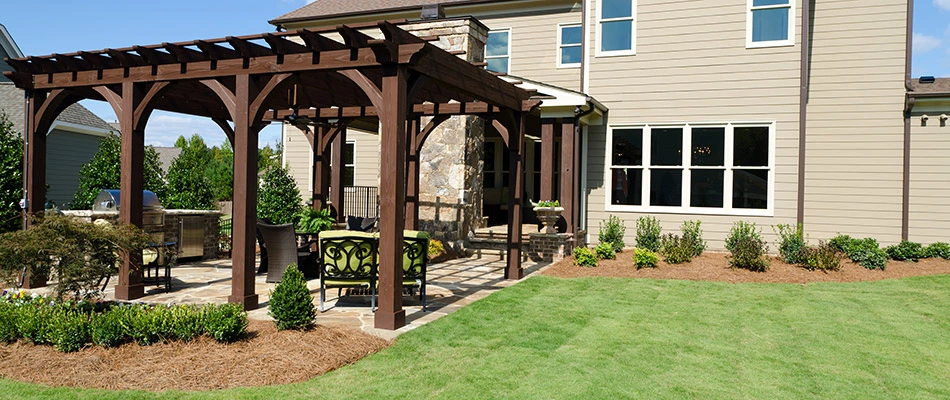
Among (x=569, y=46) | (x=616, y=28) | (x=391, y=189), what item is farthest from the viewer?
(x=569, y=46)

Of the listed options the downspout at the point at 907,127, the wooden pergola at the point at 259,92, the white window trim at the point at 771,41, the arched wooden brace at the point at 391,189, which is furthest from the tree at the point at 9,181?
the downspout at the point at 907,127

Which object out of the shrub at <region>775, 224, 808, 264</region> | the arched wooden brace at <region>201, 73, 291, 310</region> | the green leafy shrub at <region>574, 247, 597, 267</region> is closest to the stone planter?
the green leafy shrub at <region>574, 247, 597, 267</region>

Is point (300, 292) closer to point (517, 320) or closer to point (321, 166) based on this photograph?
point (517, 320)

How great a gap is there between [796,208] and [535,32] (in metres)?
6.63

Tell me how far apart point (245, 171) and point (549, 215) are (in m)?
5.86

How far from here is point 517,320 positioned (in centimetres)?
640

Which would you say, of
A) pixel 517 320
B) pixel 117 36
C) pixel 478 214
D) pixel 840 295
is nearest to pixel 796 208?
pixel 840 295

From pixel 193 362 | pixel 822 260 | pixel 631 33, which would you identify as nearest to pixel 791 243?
pixel 822 260

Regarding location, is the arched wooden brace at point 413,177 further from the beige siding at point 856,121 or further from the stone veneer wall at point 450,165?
the beige siding at point 856,121

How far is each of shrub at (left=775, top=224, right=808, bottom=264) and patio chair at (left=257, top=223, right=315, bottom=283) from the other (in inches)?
311

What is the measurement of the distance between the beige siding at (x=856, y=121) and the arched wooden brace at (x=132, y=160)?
35.8ft

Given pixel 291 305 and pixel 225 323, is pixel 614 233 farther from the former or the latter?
pixel 225 323

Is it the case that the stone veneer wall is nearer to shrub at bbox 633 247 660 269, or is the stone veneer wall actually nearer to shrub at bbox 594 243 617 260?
shrub at bbox 594 243 617 260

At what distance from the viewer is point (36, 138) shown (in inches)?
325
